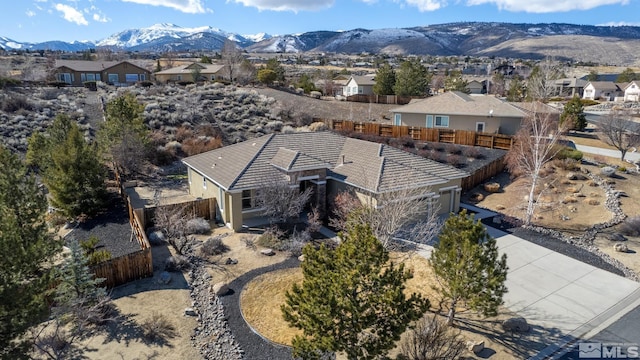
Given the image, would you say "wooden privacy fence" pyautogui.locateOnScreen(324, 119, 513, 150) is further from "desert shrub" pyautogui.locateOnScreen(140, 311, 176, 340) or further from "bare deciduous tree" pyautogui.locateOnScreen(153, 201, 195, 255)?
"desert shrub" pyautogui.locateOnScreen(140, 311, 176, 340)

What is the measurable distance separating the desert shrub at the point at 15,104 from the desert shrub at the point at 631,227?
54.2 meters

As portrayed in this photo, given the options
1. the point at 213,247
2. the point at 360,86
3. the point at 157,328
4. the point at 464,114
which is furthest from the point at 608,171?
the point at 360,86

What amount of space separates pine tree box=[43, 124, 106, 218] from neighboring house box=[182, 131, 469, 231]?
591 centimetres

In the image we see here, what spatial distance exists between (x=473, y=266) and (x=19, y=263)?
12.8m

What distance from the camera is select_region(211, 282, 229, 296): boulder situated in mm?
15266

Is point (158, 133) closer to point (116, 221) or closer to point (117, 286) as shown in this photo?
point (116, 221)

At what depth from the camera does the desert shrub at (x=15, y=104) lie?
42.7m

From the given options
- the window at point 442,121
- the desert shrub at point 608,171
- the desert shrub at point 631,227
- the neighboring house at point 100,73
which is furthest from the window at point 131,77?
the desert shrub at point 631,227

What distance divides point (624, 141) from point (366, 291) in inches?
1341

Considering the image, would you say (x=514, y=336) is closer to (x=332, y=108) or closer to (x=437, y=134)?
(x=437, y=134)

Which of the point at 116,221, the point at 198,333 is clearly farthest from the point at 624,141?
the point at 116,221

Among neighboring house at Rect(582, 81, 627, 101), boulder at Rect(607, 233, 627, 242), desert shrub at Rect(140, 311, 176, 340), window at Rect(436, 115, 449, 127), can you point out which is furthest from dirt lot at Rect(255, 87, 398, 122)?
neighboring house at Rect(582, 81, 627, 101)

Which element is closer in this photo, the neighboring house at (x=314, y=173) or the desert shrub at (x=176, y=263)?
the desert shrub at (x=176, y=263)

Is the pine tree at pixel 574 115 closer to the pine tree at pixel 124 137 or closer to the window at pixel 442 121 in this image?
the window at pixel 442 121
